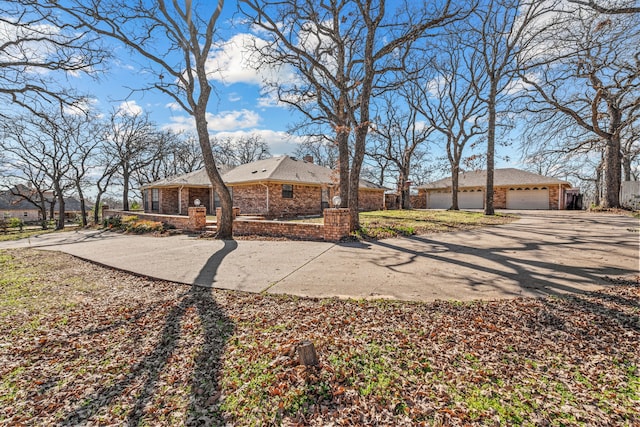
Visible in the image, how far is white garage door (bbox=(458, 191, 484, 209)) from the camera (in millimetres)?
25828

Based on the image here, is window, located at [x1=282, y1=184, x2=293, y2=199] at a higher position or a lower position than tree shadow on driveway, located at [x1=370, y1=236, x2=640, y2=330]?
higher

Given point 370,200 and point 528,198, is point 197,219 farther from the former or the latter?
point 528,198

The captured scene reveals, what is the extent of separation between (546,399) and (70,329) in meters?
4.68

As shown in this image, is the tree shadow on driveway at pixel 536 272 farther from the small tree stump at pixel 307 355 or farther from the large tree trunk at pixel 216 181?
the large tree trunk at pixel 216 181

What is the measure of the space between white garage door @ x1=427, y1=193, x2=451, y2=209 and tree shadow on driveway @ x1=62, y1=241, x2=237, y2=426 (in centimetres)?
2805

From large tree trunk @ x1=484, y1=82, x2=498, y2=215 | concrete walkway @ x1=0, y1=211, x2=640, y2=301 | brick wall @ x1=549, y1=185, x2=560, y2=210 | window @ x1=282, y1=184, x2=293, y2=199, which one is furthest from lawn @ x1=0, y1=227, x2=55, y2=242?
brick wall @ x1=549, y1=185, x2=560, y2=210

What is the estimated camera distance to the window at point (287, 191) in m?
15.8

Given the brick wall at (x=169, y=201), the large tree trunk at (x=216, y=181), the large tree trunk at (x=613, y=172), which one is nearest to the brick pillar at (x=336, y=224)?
the large tree trunk at (x=216, y=181)

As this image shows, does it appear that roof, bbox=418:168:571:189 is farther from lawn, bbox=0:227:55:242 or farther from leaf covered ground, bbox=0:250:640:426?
lawn, bbox=0:227:55:242

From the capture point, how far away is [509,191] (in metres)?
24.6

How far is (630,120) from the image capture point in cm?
1032

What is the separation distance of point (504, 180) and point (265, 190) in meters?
22.6

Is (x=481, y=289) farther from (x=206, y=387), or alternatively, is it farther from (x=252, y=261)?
(x=252, y=261)

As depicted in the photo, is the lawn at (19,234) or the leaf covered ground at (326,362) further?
the lawn at (19,234)
